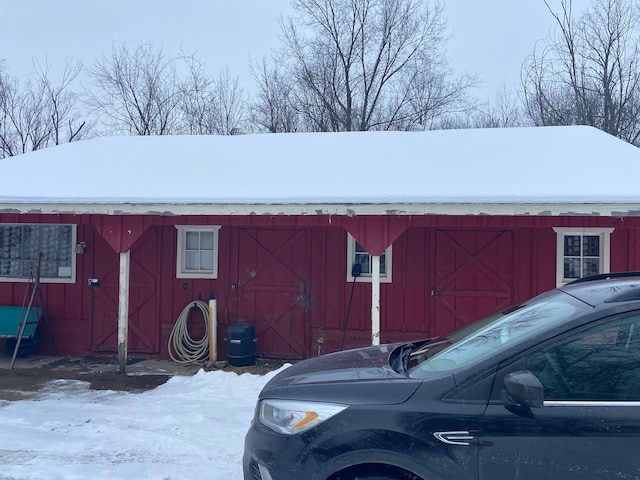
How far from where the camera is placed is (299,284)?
942 centimetres

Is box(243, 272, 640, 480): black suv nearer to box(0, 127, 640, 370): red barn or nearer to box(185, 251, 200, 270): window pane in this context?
box(0, 127, 640, 370): red barn

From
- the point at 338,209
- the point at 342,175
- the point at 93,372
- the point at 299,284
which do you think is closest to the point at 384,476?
the point at 338,209

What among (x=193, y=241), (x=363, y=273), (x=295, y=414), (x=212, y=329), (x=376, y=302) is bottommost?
(x=212, y=329)

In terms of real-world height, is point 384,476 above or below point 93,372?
above

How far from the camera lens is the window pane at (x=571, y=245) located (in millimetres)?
8883

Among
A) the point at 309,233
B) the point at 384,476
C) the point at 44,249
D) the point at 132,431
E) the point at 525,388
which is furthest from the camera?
the point at 44,249

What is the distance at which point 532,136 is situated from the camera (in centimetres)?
1002

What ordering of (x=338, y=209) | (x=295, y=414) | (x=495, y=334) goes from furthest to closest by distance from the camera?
(x=338, y=209) → (x=495, y=334) → (x=295, y=414)

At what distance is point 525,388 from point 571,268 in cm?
708

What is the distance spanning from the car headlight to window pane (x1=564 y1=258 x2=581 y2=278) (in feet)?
23.2

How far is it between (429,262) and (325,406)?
6463 millimetres

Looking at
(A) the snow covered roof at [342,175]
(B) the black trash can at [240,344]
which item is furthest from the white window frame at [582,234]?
(B) the black trash can at [240,344]

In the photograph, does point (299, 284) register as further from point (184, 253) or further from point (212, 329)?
point (184, 253)

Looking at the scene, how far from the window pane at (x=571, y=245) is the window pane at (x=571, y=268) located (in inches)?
3.1
